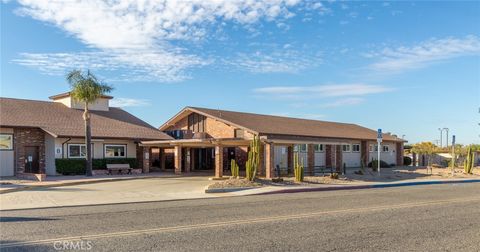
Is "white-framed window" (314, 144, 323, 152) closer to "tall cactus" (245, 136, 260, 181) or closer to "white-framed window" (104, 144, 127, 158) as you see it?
"tall cactus" (245, 136, 260, 181)

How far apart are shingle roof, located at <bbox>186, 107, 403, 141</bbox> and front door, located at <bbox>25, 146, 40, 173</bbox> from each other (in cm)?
1258

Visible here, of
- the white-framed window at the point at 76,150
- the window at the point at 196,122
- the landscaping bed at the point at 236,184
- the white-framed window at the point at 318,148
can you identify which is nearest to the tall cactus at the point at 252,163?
the landscaping bed at the point at 236,184

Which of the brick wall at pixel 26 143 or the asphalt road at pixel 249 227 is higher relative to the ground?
the brick wall at pixel 26 143

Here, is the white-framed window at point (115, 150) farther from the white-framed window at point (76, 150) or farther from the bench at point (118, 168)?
the white-framed window at point (76, 150)

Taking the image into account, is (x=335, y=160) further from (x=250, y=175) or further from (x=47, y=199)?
(x=47, y=199)

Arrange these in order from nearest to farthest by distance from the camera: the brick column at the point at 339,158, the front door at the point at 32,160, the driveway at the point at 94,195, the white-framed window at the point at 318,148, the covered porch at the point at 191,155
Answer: the driveway at the point at 94,195 < the covered porch at the point at 191,155 < the front door at the point at 32,160 < the brick column at the point at 339,158 < the white-framed window at the point at 318,148

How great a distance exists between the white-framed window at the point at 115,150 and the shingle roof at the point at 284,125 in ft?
22.6

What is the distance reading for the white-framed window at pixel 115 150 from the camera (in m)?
34.2

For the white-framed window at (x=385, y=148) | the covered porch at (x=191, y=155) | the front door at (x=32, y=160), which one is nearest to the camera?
the covered porch at (x=191, y=155)

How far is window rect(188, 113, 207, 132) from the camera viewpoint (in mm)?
39312

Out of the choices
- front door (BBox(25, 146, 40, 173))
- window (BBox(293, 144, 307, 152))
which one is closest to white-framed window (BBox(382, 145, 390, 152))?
window (BBox(293, 144, 307, 152))

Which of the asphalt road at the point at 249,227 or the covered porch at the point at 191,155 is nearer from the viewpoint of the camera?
the asphalt road at the point at 249,227

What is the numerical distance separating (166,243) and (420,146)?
44110mm

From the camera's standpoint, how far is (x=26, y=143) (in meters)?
30.8
